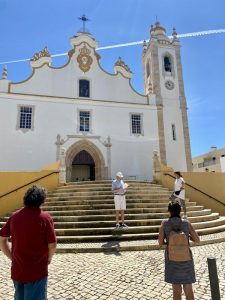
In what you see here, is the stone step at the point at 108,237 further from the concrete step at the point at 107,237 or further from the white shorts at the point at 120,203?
the white shorts at the point at 120,203

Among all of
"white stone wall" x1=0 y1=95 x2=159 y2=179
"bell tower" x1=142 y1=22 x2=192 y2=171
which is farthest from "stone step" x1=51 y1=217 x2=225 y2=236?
"bell tower" x1=142 y1=22 x2=192 y2=171

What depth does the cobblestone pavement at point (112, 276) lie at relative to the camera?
A: 11.4 ft

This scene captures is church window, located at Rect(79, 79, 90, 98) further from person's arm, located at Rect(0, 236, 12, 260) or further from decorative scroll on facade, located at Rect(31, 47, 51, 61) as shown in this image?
person's arm, located at Rect(0, 236, 12, 260)

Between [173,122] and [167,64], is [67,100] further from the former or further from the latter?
[167,64]

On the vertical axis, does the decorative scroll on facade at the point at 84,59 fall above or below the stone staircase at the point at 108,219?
above

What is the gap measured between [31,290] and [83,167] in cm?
1575

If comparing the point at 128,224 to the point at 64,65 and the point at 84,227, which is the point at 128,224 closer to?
the point at 84,227

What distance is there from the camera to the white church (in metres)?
15.9

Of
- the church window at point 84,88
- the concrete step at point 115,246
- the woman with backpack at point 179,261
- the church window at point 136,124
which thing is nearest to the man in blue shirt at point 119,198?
the concrete step at point 115,246

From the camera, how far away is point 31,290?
2199mm

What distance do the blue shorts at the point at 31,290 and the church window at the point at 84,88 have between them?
16.4 m

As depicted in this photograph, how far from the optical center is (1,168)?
14.9 meters

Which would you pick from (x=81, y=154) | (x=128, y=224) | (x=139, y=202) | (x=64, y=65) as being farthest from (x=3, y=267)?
(x=64, y=65)

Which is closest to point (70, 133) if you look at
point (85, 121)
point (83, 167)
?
point (85, 121)
